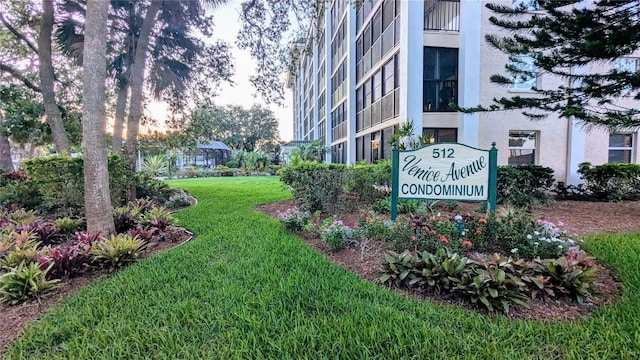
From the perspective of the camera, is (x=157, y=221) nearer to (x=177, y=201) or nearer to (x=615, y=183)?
(x=177, y=201)

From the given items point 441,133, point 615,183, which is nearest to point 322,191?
point 441,133

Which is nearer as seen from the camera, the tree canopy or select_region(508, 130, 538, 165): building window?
select_region(508, 130, 538, 165): building window

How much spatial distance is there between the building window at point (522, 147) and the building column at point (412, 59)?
3.35 metres

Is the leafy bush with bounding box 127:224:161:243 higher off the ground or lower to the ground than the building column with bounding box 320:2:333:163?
lower

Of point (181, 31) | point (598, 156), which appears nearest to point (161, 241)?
point (181, 31)

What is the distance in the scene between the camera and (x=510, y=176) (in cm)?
766

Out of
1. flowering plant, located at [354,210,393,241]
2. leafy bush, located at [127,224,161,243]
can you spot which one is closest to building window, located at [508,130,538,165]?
flowering plant, located at [354,210,393,241]

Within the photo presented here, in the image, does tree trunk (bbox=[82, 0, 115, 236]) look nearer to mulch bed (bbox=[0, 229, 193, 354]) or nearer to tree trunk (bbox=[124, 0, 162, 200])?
mulch bed (bbox=[0, 229, 193, 354])

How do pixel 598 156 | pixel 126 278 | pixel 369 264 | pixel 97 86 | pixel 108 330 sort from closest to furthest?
pixel 108 330 < pixel 126 278 < pixel 369 264 < pixel 97 86 < pixel 598 156

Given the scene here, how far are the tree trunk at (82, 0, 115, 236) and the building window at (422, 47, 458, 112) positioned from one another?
9.03 metres

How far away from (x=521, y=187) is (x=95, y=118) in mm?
9423

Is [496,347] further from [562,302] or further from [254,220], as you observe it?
[254,220]

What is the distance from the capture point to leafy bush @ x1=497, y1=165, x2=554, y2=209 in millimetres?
7156

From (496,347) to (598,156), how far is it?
38.2ft
